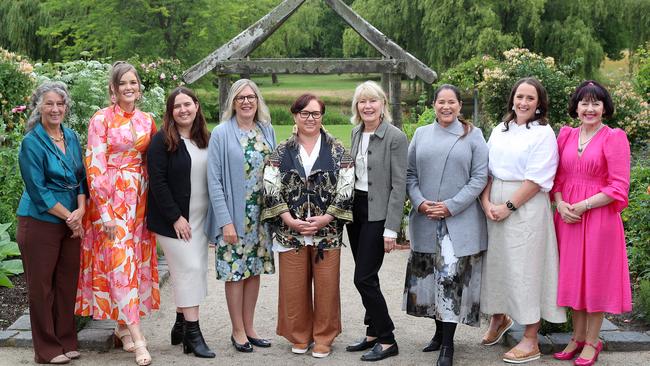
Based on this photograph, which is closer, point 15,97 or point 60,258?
point 60,258

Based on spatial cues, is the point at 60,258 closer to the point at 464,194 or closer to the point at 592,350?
the point at 464,194

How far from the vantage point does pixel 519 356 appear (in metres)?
5.38

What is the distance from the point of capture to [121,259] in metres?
5.31

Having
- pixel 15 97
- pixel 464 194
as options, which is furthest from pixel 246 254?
pixel 15 97

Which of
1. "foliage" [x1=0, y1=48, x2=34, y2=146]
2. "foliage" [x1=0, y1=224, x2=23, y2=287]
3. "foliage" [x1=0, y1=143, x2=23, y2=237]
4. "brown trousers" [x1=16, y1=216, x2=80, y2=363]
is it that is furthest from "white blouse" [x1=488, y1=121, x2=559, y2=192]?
"foliage" [x1=0, y1=48, x2=34, y2=146]

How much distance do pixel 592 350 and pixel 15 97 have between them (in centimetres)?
778

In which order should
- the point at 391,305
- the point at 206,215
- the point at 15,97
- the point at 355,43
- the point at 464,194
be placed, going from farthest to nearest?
1. the point at 355,43
2. the point at 15,97
3. the point at 391,305
4. the point at 206,215
5. the point at 464,194

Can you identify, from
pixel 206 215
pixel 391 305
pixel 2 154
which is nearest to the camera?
pixel 206 215

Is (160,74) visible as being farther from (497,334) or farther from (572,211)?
(572,211)

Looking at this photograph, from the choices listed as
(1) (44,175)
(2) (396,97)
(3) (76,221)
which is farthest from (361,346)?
(2) (396,97)

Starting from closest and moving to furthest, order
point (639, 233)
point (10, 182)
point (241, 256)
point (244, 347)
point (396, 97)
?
1. point (241, 256)
2. point (244, 347)
3. point (639, 233)
4. point (10, 182)
5. point (396, 97)

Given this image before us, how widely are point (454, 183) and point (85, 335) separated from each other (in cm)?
281

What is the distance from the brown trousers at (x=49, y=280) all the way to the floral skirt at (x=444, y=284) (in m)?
2.29

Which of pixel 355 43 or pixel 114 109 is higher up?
pixel 355 43
